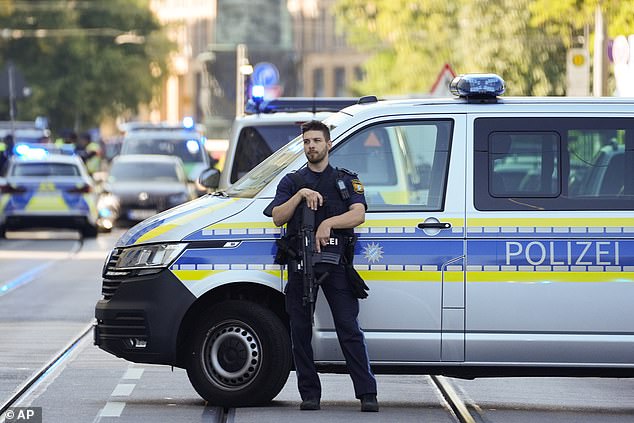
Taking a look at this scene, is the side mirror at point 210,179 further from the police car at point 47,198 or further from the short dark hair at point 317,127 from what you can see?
the police car at point 47,198

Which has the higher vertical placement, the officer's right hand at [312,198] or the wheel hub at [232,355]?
the officer's right hand at [312,198]

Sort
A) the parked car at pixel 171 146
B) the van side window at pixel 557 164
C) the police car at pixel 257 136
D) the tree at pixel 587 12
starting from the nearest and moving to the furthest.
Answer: the van side window at pixel 557 164
the police car at pixel 257 136
the tree at pixel 587 12
the parked car at pixel 171 146

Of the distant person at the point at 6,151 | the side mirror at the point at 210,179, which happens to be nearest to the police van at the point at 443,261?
the side mirror at the point at 210,179

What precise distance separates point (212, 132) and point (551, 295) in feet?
138

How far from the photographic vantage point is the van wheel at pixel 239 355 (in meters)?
9.84

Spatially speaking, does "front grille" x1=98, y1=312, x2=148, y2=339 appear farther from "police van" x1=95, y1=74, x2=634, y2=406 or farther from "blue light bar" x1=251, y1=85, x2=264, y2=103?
"blue light bar" x1=251, y1=85, x2=264, y2=103

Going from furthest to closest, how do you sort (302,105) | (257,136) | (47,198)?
(47,198) → (302,105) → (257,136)

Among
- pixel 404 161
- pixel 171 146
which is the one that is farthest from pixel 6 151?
pixel 404 161

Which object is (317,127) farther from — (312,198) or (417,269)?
(417,269)

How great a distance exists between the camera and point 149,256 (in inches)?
386

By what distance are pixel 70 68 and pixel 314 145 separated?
73.8 meters

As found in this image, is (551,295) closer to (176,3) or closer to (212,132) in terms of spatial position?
(212,132)

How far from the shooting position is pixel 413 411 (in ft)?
32.8

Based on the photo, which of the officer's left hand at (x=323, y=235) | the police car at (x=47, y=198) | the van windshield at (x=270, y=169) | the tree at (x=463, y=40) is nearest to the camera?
the officer's left hand at (x=323, y=235)
